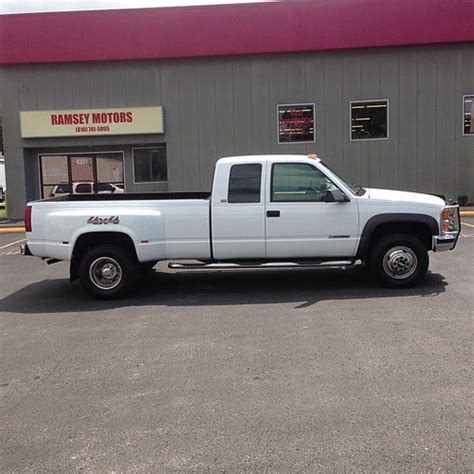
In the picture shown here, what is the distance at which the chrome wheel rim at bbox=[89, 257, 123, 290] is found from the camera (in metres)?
7.62

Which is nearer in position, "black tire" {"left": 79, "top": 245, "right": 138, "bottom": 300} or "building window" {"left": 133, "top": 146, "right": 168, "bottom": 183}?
"black tire" {"left": 79, "top": 245, "right": 138, "bottom": 300}

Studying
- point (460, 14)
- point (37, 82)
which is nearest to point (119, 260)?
point (37, 82)

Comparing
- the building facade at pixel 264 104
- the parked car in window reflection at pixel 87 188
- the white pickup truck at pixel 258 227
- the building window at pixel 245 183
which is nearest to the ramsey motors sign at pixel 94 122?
the building facade at pixel 264 104

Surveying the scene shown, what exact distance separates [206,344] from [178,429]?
5.92 feet

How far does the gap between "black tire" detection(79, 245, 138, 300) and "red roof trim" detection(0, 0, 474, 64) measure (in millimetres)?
12962

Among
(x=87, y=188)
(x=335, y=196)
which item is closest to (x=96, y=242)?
(x=335, y=196)

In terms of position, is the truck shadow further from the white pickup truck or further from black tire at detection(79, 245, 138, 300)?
the white pickup truck

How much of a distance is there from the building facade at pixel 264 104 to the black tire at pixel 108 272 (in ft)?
40.3

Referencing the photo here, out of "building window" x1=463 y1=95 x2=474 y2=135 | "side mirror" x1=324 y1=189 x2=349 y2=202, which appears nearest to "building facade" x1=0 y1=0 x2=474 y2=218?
"building window" x1=463 y1=95 x2=474 y2=135

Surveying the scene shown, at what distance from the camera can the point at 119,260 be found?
298 inches

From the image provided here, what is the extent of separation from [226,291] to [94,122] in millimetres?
13306

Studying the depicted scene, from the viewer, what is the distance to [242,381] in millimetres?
4480

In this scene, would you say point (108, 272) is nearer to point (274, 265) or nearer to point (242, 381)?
point (274, 265)

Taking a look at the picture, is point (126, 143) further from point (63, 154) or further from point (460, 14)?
point (460, 14)
